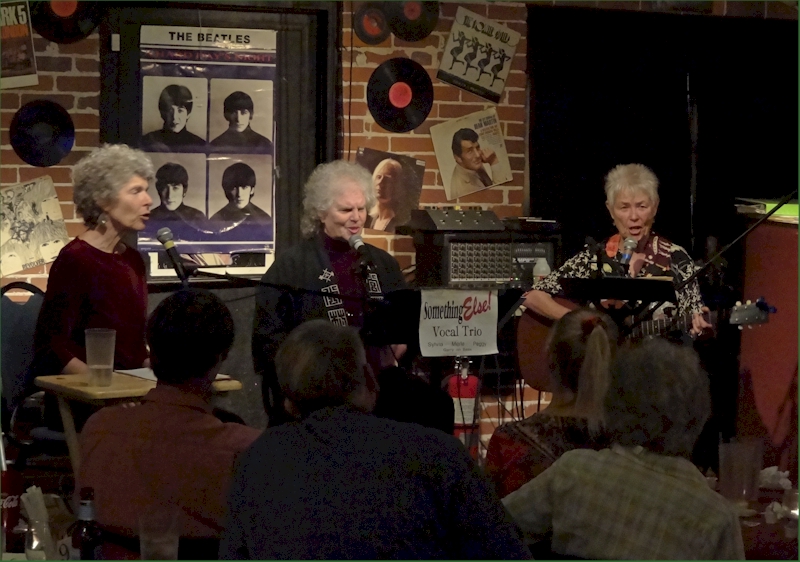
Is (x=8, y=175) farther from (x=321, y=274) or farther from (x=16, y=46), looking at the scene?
(x=321, y=274)

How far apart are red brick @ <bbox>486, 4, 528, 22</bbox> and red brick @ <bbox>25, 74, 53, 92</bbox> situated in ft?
6.75

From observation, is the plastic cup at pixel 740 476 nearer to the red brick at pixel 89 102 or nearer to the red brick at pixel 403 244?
the red brick at pixel 403 244

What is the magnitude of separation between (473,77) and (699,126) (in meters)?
1.24

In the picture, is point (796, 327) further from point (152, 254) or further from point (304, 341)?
point (304, 341)

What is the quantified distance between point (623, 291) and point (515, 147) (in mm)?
1879

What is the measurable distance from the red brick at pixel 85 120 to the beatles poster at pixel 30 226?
0.27 metres

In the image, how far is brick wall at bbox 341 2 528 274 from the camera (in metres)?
4.64

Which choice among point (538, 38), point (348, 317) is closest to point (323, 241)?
point (348, 317)

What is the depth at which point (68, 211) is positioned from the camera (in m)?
4.34

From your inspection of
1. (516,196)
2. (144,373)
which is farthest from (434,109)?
(144,373)

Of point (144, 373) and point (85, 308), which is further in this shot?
point (85, 308)

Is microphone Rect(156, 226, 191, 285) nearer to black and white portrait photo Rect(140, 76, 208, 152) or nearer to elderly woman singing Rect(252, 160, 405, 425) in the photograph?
elderly woman singing Rect(252, 160, 405, 425)

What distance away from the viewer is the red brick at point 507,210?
191 inches

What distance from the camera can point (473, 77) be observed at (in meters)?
4.77
